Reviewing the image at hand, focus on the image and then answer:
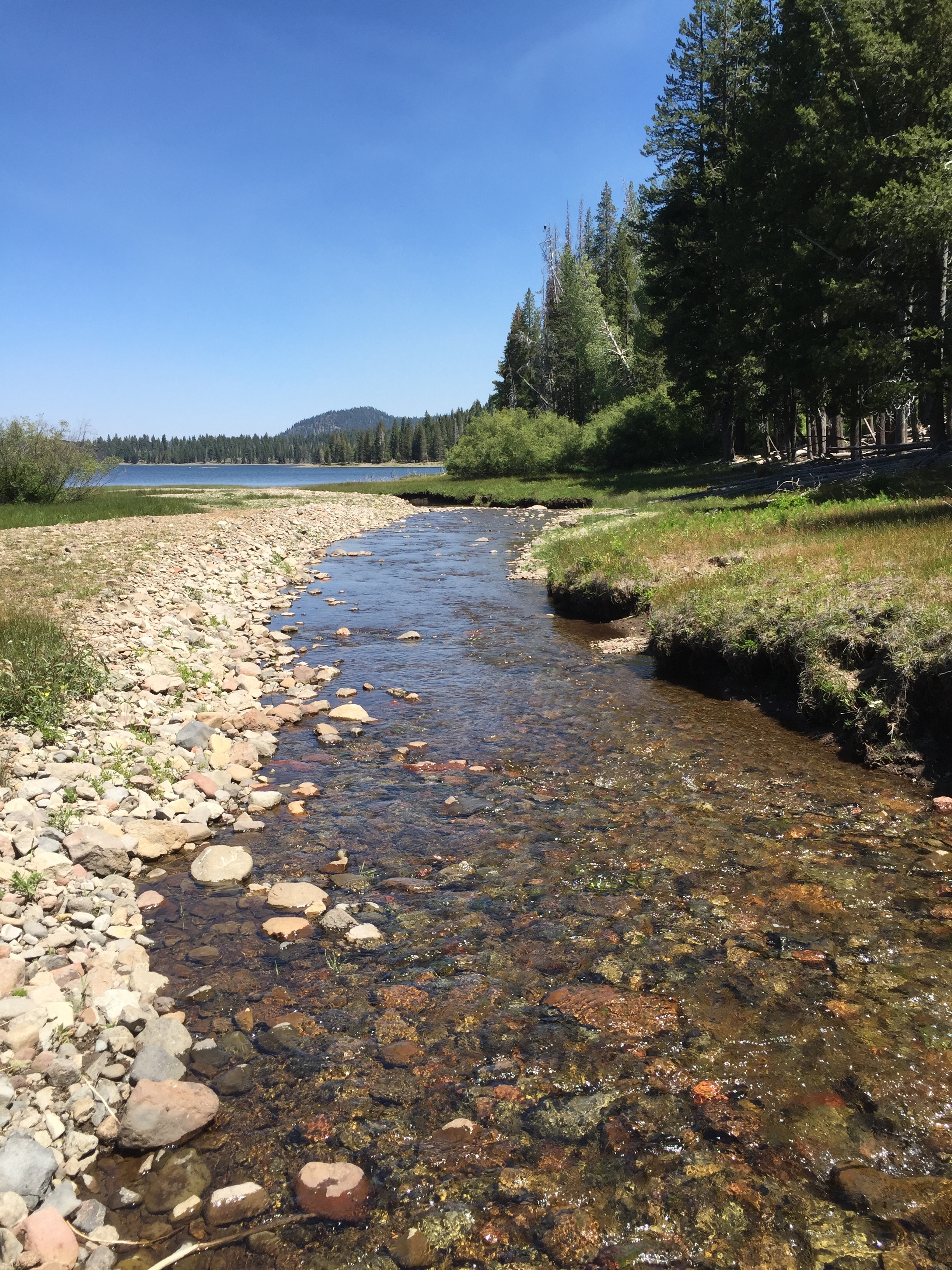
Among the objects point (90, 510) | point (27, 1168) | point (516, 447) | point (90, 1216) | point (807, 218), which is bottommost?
point (90, 1216)

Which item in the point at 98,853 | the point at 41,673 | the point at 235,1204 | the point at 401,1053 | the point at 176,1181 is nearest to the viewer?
the point at 235,1204

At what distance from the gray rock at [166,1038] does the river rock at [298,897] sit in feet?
4.82

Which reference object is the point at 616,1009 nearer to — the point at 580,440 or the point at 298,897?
the point at 298,897

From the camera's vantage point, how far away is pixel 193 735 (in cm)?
Result: 923

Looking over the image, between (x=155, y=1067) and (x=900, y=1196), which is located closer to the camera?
(x=900, y=1196)

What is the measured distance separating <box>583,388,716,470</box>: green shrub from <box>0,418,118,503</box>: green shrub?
112 ft

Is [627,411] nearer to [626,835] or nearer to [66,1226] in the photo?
[626,835]

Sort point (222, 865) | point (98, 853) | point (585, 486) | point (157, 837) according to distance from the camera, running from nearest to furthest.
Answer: point (98, 853) → point (222, 865) → point (157, 837) → point (585, 486)

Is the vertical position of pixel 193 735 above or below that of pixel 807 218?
below

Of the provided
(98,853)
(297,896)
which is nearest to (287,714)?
(98,853)

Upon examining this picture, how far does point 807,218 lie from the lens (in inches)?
985

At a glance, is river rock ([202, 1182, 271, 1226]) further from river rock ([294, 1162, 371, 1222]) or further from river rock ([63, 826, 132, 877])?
river rock ([63, 826, 132, 877])

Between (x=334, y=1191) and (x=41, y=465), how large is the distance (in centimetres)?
4403

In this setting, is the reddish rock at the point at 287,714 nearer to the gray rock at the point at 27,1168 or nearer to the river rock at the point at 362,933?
the river rock at the point at 362,933
